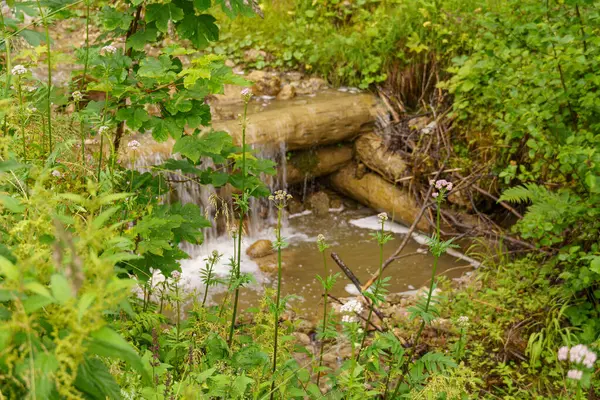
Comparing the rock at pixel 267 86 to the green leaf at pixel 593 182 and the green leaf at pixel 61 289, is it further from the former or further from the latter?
the green leaf at pixel 61 289

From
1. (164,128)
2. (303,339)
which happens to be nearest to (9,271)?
(164,128)

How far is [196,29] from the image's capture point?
2.67 metres

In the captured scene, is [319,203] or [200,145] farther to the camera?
[319,203]

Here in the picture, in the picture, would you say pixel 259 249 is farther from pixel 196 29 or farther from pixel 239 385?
pixel 239 385

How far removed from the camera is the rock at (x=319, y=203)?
680 centimetres

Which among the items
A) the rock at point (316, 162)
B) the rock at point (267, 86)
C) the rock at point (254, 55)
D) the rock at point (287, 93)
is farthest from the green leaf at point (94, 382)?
the rock at point (254, 55)

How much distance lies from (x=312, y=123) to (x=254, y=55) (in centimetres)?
214

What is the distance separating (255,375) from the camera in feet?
7.34

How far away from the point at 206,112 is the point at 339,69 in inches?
197

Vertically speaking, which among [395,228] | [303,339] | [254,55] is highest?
[254,55]

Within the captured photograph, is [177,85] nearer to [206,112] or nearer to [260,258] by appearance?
[206,112]

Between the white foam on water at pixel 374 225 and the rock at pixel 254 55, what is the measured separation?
294cm

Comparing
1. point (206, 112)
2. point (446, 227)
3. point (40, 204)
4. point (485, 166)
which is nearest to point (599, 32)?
point (485, 166)

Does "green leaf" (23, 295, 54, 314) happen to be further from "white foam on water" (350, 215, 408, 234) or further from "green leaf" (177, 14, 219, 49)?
"white foam on water" (350, 215, 408, 234)
